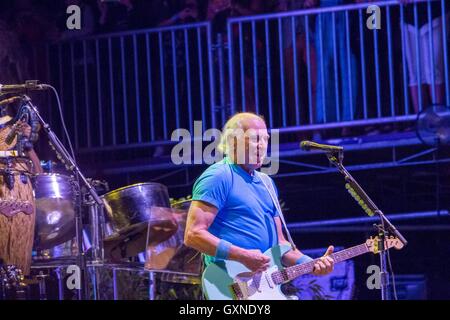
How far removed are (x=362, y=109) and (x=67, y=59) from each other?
8.52 ft

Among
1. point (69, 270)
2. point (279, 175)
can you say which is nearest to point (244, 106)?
point (279, 175)

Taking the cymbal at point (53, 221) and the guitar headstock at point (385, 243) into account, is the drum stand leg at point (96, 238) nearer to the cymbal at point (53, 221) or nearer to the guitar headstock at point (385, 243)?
the cymbal at point (53, 221)

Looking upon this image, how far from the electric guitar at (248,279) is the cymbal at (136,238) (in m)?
1.73

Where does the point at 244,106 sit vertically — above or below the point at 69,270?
above

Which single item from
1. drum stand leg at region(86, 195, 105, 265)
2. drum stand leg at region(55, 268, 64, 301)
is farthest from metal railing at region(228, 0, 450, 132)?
drum stand leg at region(55, 268, 64, 301)

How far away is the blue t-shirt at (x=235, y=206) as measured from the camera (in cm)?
596

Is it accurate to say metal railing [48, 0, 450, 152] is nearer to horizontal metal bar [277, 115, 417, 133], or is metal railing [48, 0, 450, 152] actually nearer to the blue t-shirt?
horizontal metal bar [277, 115, 417, 133]

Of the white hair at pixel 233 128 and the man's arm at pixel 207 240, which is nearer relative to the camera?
the man's arm at pixel 207 240

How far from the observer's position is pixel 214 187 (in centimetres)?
594

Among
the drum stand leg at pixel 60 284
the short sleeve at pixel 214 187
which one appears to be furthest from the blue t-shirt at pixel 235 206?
the drum stand leg at pixel 60 284
